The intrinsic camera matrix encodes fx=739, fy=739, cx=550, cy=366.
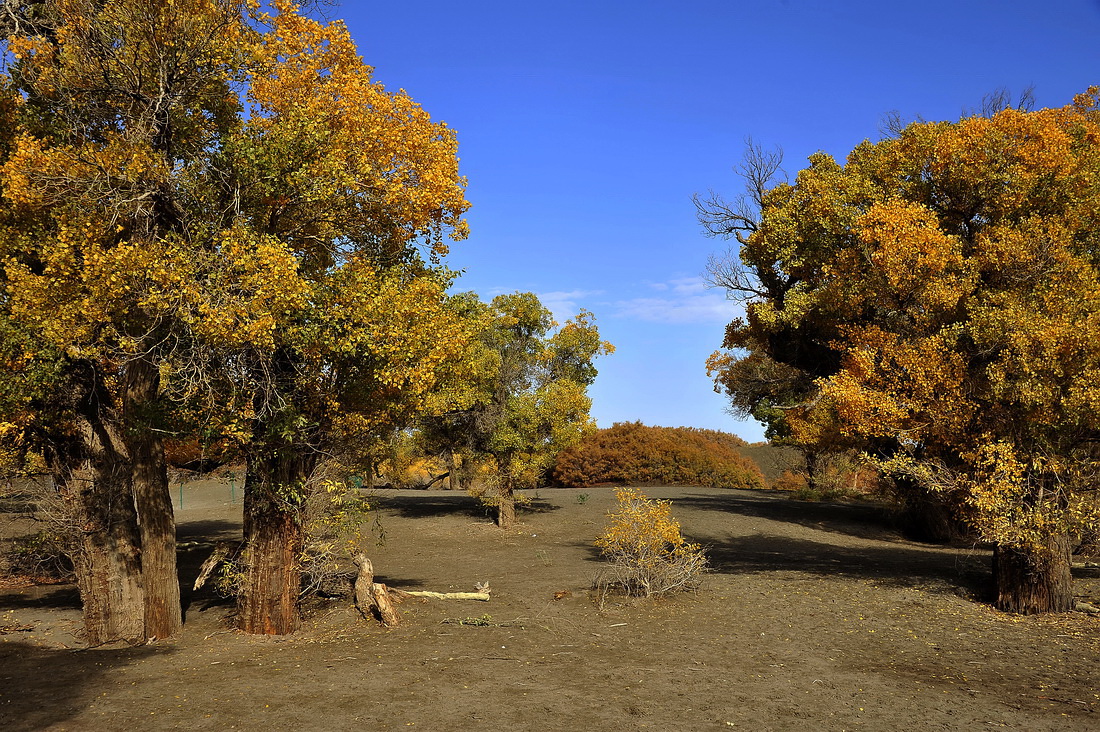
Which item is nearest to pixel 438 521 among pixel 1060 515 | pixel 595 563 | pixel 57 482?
pixel 595 563

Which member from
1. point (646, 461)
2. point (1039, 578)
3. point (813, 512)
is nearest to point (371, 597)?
point (1039, 578)

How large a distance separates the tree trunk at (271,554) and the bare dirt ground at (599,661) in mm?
359

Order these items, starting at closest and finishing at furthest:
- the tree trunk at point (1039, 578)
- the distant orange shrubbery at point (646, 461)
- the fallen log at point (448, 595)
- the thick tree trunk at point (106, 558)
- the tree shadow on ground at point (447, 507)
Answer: the thick tree trunk at point (106, 558) → the tree trunk at point (1039, 578) → the fallen log at point (448, 595) → the tree shadow on ground at point (447, 507) → the distant orange shrubbery at point (646, 461)

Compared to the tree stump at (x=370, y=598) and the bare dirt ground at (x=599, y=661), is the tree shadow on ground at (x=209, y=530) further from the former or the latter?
the tree stump at (x=370, y=598)

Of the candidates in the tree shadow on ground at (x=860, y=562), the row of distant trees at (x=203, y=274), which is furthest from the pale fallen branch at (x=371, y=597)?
the tree shadow on ground at (x=860, y=562)

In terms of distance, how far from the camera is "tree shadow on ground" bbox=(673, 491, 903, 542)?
837 inches

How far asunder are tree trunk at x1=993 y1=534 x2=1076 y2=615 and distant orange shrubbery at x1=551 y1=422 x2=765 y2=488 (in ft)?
85.4

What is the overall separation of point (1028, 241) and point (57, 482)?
15.8 meters

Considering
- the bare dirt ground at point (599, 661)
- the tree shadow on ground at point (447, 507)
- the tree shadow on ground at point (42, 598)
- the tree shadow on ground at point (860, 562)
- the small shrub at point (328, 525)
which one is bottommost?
the tree shadow on ground at point (42, 598)

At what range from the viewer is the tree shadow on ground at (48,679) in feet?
22.8

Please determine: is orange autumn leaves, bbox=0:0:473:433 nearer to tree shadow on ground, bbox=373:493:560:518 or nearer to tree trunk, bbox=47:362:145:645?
tree trunk, bbox=47:362:145:645

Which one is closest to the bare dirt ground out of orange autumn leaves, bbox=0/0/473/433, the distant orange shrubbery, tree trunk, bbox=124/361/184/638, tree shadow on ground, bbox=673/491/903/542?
tree trunk, bbox=124/361/184/638

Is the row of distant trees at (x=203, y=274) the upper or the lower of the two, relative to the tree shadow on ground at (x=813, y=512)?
upper

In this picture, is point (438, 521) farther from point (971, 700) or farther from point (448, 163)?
point (971, 700)
